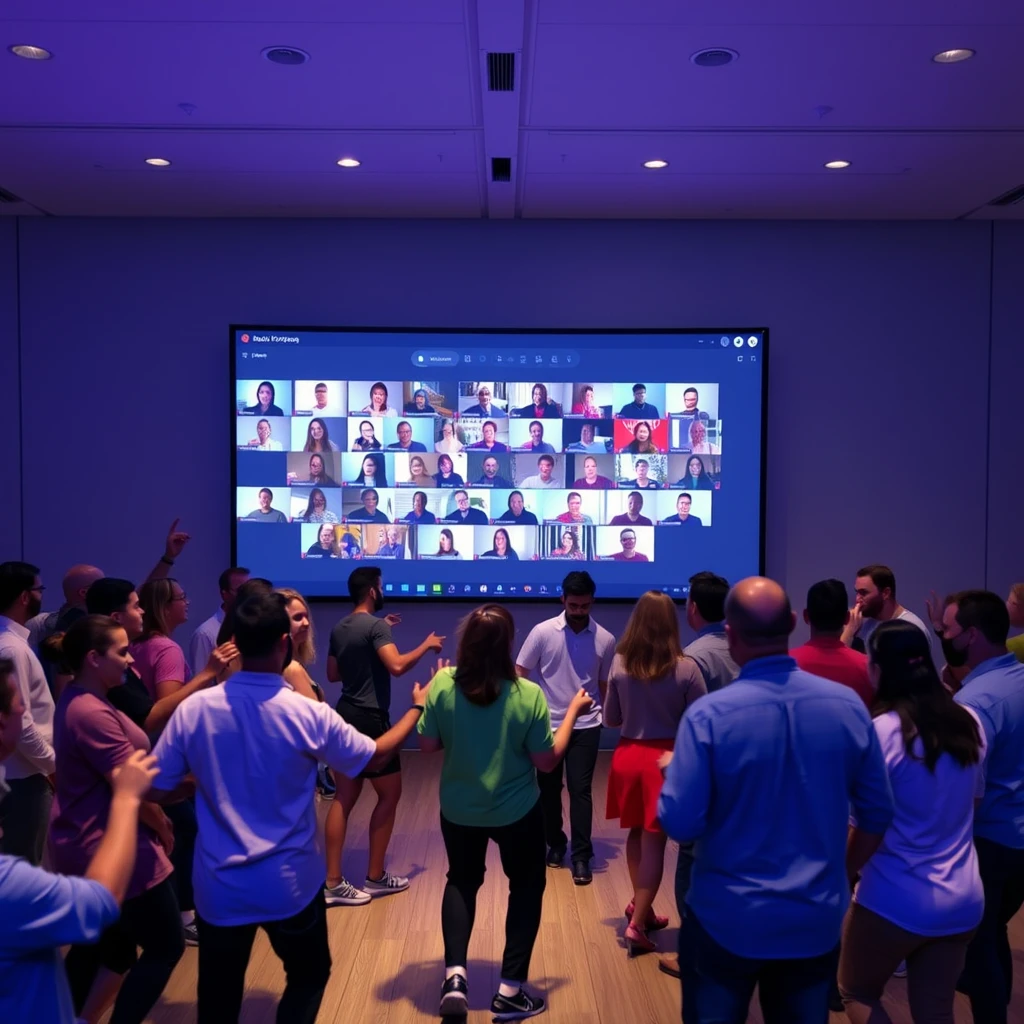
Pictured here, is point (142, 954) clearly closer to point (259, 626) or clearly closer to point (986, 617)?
point (259, 626)

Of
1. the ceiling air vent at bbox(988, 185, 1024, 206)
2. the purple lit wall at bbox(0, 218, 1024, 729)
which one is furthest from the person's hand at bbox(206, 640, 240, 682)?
the ceiling air vent at bbox(988, 185, 1024, 206)

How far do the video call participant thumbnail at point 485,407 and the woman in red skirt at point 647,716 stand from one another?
3.10 meters

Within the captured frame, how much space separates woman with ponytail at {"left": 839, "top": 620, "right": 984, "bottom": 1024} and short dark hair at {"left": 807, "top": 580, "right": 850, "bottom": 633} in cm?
98

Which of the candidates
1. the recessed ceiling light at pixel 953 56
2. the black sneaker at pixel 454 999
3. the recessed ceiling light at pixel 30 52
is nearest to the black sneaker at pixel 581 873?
the black sneaker at pixel 454 999

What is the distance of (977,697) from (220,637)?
277 centimetres

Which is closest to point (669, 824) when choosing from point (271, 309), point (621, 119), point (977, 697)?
point (977, 697)

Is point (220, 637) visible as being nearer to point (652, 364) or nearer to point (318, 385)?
point (318, 385)

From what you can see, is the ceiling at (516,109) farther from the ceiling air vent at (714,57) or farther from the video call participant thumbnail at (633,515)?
the video call participant thumbnail at (633,515)

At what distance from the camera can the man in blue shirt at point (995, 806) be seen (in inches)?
109

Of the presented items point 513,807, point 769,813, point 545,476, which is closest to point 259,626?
point 513,807

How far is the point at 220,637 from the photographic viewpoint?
3.91m

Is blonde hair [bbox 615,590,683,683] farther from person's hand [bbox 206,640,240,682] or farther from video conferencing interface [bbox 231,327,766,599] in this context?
video conferencing interface [bbox 231,327,766,599]

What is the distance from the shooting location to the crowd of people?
2.18 meters

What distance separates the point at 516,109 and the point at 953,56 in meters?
2.03
